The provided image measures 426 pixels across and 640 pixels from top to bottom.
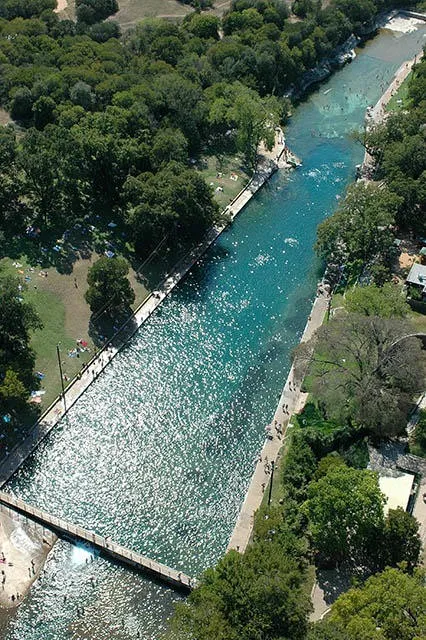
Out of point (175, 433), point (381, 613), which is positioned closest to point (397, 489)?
point (381, 613)

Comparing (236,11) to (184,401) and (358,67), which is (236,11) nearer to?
(358,67)

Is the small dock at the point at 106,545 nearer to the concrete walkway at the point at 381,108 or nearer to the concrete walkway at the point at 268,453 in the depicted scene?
the concrete walkway at the point at 268,453

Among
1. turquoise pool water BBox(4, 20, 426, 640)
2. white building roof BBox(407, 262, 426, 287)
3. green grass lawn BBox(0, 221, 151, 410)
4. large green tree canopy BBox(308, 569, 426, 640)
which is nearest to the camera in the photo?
large green tree canopy BBox(308, 569, 426, 640)

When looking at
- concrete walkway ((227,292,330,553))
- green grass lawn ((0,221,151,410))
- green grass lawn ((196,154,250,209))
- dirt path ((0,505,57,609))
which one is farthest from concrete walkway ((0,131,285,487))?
concrete walkway ((227,292,330,553))

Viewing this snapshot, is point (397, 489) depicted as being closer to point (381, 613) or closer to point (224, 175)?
point (381, 613)

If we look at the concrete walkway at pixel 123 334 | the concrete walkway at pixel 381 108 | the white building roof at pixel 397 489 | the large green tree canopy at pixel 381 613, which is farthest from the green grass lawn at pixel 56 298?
the concrete walkway at pixel 381 108

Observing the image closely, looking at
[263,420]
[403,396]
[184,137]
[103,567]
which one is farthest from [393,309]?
[184,137]

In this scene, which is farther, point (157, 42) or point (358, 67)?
point (358, 67)

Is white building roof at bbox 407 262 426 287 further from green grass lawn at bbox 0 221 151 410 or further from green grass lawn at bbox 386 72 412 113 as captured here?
green grass lawn at bbox 386 72 412 113
